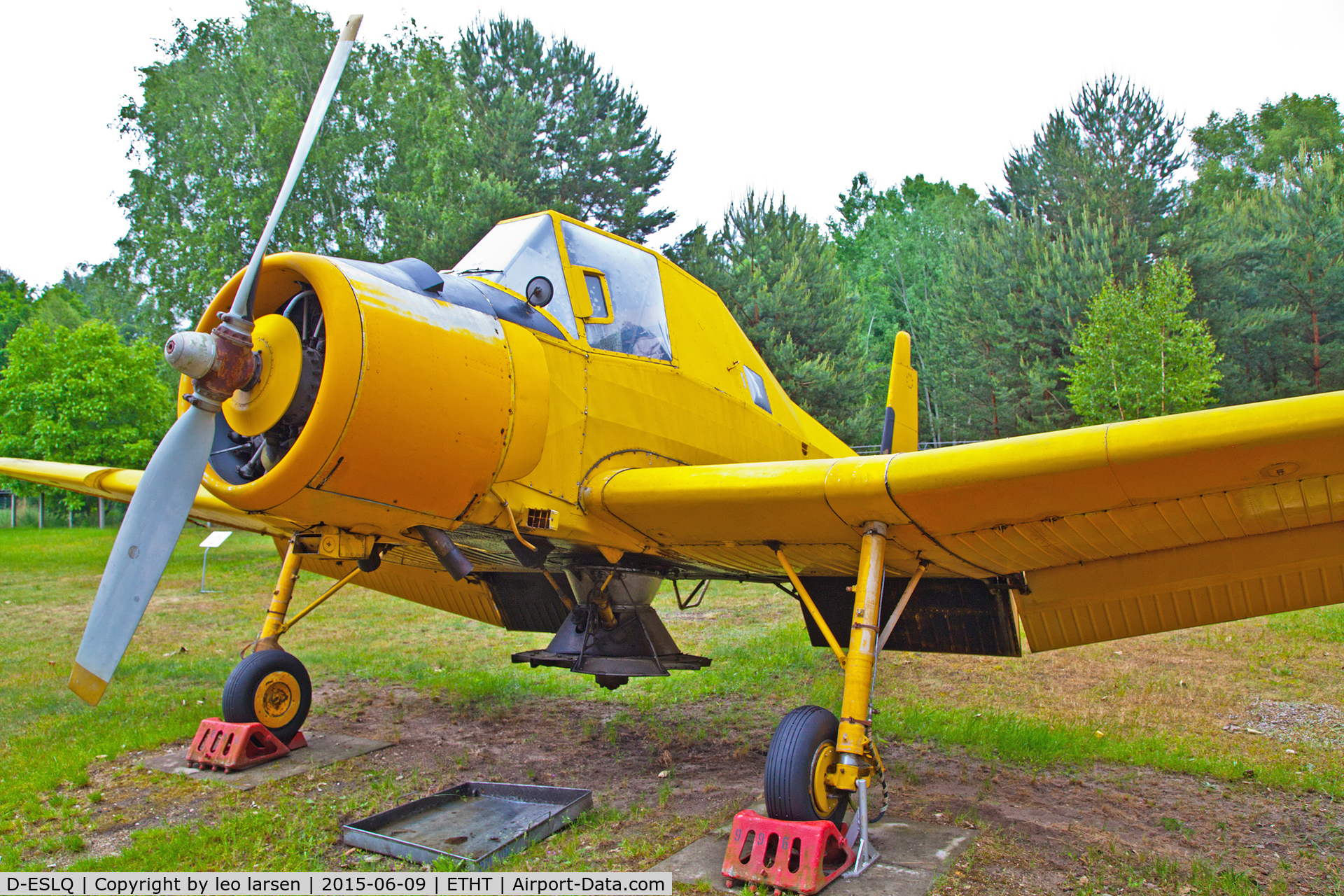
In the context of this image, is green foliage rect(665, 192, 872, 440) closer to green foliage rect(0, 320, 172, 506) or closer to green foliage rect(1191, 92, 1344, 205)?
green foliage rect(0, 320, 172, 506)

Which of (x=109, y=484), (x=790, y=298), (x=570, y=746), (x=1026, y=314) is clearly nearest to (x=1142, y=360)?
(x=1026, y=314)

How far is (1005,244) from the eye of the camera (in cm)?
2936

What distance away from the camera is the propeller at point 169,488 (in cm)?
322

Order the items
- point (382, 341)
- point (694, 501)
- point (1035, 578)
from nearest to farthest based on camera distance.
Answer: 1. point (382, 341)
2. point (694, 501)
3. point (1035, 578)

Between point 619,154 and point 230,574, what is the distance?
15.7 meters

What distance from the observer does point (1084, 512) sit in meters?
3.48

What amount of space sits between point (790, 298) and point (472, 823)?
22.8 m

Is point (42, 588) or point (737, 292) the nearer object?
point (42, 588)

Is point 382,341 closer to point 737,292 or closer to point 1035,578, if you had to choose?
point 1035,578

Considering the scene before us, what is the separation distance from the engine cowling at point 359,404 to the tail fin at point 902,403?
5.08 metres

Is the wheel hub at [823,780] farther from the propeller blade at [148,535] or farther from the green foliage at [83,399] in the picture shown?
the green foliage at [83,399]

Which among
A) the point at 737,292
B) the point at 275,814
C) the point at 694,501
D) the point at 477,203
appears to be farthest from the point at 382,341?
the point at 737,292
